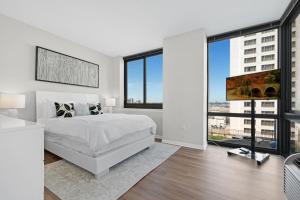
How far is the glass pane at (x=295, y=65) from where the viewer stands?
226 cm

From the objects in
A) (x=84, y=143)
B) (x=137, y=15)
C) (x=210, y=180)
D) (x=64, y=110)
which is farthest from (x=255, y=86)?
(x=64, y=110)

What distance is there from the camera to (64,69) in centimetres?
352

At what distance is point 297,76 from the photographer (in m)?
2.29

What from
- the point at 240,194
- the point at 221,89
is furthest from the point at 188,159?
the point at 221,89

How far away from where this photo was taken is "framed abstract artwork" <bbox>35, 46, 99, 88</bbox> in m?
3.10

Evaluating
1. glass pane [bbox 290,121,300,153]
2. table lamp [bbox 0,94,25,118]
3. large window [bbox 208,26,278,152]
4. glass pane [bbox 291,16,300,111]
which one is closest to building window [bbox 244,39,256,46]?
large window [bbox 208,26,278,152]

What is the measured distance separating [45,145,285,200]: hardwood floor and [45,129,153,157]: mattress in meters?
0.39

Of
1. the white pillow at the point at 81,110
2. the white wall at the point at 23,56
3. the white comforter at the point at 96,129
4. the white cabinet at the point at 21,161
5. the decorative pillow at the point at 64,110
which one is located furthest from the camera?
the white pillow at the point at 81,110

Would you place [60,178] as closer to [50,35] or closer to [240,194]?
[240,194]

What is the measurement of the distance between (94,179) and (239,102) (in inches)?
122

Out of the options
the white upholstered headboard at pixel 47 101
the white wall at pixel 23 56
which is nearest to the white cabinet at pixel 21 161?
the white upholstered headboard at pixel 47 101

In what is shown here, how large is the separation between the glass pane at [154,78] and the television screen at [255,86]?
2002 millimetres

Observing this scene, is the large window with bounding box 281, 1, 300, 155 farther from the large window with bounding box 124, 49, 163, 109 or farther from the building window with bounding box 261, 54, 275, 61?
the large window with bounding box 124, 49, 163, 109

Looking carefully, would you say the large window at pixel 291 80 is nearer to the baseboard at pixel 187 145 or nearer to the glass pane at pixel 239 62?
the glass pane at pixel 239 62
